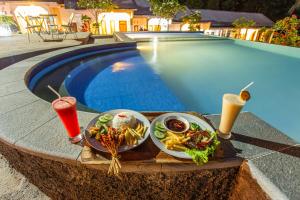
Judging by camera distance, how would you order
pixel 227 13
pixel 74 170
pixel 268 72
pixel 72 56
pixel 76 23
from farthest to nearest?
1. pixel 227 13
2. pixel 76 23
3. pixel 268 72
4. pixel 72 56
5. pixel 74 170

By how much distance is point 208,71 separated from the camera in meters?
6.09

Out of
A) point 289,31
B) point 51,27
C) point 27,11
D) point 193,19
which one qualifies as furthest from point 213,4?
point 51,27

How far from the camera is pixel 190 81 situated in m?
5.27

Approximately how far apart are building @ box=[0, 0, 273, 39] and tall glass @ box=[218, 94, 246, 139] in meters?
16.9

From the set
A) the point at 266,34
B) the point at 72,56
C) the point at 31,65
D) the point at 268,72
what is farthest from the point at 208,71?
the point at 266,34

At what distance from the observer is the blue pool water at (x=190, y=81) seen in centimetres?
377

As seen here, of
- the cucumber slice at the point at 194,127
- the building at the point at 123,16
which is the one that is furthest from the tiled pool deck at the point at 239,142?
the building at the point at 123,16

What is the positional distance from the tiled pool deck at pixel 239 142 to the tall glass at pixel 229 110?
0.35 ft

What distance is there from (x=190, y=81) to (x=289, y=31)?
8.97 metres

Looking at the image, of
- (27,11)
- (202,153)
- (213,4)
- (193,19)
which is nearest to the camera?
(202,153)

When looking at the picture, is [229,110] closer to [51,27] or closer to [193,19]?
[51,27]

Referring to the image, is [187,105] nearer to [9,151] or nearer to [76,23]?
→ [9,151]

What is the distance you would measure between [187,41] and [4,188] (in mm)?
10733

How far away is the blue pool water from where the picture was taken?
3766 mm
